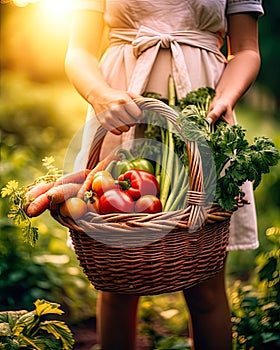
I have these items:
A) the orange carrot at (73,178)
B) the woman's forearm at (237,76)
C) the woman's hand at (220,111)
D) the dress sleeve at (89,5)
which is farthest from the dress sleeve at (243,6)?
the orange carrot at (73,178)

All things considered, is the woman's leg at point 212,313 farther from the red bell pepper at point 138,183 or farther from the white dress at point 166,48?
the red bell pepper at point 138,183

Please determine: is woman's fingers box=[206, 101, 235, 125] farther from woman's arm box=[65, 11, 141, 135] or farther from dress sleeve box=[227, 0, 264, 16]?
dress sleeve box=[227, 0, 264, 16]

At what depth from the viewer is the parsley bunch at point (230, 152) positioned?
6.43 ft

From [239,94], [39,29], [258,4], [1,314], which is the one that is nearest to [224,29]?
[258,4]

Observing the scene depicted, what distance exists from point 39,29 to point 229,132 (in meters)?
9.11

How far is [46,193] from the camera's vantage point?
204 centimetres

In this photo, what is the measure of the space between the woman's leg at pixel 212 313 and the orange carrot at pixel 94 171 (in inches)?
21.8

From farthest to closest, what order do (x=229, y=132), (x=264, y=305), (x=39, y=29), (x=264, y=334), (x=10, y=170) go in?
(x=39, y=29) < (x=10, y=170) < (x=264, y=305) < (x=264, y=334) < (x=229, y=132)

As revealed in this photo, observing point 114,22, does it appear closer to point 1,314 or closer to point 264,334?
point 1,314

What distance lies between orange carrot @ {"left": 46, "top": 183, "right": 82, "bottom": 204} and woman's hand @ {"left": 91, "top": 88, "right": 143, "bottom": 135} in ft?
0.79

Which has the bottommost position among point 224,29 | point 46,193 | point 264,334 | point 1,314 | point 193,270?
point 264,334

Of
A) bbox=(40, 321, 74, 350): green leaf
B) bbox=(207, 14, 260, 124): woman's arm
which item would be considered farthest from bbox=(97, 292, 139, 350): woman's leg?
bbox=(207, 14, 260, 124): woman's arm

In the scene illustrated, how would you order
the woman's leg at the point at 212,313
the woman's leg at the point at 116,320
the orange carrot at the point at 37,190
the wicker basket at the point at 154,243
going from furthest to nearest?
the woman's leg at the point at 116,320 → the woman's leg at the point at 212,313 → the orange carrot at the point at 37,190 → the wicker basket at the point at 154,243

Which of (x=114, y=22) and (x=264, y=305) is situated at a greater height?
(x=114, y=22)
